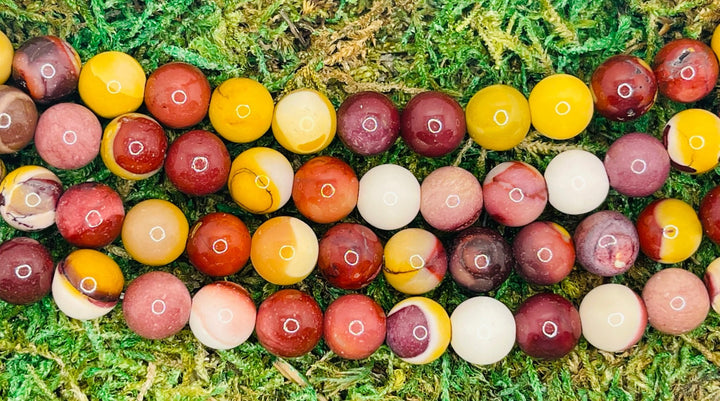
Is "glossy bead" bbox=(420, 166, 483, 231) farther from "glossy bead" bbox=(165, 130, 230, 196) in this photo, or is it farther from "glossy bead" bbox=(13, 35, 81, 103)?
"glossy bead" bbox=(13, 35, 81, 103)

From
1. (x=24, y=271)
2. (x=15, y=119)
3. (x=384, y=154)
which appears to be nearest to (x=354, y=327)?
(x=384, y=154)

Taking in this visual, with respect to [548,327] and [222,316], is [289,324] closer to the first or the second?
[222,316]

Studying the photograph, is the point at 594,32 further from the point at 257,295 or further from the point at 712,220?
the point at 257,295

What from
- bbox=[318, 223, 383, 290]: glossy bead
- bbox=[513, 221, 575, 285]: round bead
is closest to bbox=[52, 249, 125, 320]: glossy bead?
bbox=[318, 223, 383, 290]: glossy bead

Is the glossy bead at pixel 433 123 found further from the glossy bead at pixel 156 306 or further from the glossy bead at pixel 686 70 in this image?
the glossy bead at pixel 156 306

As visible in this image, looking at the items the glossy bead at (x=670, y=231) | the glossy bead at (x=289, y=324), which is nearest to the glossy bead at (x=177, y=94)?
the glossy bead at (x=289, y=324)

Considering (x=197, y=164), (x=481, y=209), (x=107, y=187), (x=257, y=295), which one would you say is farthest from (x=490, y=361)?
(x=107, y=187)
